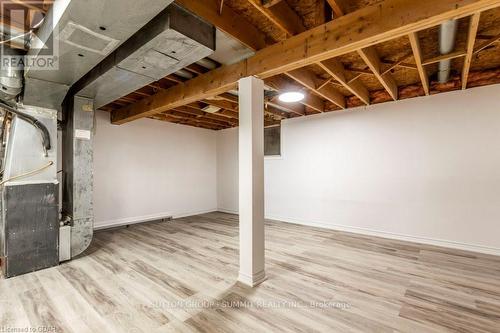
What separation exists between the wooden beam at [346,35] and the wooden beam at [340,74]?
1.41 feet

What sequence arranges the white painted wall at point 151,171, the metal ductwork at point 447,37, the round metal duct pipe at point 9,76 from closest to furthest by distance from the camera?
the metal ductwork at point 447,37
the round metal duct pipe at point 9,76
the white painted wall at point 151,171

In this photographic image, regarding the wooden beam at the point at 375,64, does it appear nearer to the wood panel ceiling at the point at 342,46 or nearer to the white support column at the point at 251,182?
the wood panel ceiling at the point at 342,46

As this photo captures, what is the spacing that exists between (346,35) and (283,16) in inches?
22.3

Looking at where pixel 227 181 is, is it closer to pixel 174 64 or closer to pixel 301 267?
pixel 301 267

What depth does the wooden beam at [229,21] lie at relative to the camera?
73.7 inches

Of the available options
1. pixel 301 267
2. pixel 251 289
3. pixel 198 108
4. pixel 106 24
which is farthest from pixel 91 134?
pixel 301 267

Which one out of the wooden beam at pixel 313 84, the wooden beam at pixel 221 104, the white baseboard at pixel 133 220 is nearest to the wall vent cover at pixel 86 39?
the wooden beam at pixel 313 84

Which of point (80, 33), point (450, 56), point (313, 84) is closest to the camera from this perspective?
point (80, 33)

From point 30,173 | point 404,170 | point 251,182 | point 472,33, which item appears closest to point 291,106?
point 404,170

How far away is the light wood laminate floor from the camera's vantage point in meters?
1.88

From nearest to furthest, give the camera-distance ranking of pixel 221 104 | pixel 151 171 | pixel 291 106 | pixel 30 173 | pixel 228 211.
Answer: pixel 30 173 < pixel 221 104 < pixel 291 106 < pixel 151 171 < pixel 228 211

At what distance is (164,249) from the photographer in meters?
3.60

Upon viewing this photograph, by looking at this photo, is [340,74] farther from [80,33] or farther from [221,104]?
[80,33]

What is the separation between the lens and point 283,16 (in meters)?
2.03
